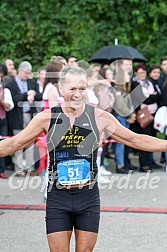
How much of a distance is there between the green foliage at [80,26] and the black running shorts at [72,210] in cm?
1132

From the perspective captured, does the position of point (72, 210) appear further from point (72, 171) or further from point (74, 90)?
point (74, 90)

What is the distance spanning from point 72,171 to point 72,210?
0.94ft

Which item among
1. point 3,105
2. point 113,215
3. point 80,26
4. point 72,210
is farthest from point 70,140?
point 80,26

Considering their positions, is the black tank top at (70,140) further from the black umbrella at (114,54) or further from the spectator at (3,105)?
the black umbrella at (114,54)

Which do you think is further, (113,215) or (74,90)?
(113,215)

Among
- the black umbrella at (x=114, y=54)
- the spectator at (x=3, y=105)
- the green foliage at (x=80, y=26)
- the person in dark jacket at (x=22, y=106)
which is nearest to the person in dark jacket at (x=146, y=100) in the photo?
the black umbrella at (x=114, y=54)

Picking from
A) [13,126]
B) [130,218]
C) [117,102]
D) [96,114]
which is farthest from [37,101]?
[96,114]

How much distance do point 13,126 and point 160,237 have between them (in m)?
4.67

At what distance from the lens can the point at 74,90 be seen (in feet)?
15.1

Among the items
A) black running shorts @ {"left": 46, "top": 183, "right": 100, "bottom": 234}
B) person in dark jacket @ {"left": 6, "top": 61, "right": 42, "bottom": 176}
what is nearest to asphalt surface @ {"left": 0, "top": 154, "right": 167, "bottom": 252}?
person in dark jacket @ {"left": 6, "top": 61, "right": 42, "bottom": 176}

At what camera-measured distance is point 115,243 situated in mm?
6480

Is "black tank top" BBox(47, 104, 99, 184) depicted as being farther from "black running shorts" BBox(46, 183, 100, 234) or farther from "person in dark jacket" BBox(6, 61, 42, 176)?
"person in dark jacket" BBox(6, 61, 42, 176)

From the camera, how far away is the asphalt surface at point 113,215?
646cm

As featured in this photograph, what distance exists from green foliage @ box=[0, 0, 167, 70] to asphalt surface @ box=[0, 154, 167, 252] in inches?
238
